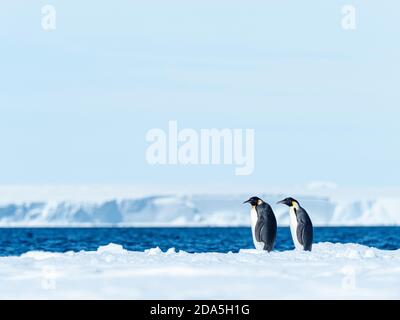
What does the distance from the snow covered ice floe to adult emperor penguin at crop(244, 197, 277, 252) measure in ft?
9.65

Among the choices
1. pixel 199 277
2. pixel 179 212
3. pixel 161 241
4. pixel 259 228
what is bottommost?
pixel 179 212

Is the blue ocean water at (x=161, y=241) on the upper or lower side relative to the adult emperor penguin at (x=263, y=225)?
lower

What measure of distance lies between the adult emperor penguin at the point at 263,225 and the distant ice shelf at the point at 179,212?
10498cm

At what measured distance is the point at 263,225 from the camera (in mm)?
18219

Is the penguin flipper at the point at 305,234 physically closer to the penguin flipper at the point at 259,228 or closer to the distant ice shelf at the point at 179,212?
the penguin flipper at the point at 259,228

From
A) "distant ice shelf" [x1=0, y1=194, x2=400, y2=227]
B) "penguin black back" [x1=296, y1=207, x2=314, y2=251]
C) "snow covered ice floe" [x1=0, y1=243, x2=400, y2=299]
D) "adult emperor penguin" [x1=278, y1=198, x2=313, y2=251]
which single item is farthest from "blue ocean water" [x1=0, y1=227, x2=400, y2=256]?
"distant ice shelf" [x1=0, y1=194, x2=400, y2=227]

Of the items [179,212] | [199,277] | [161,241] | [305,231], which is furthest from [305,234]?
[179,212]

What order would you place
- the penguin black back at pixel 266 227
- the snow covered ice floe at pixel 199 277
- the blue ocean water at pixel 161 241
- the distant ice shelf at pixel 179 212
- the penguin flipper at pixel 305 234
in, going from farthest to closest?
the distant ice shelf at pixel 179 212 → the blue ocean water at pixel 161 241 → the penguin flipper at pixel 305 234 → the penguin black back at pixel 266 227 → the snow covered ice floe at pixel 199 277

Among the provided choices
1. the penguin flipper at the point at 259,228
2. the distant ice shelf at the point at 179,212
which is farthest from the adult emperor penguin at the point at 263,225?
the distant ice shelf at the point at 179,212

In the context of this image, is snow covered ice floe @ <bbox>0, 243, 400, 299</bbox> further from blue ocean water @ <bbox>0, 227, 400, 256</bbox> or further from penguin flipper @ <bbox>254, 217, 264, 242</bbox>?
blue ocean water @ <bbox>0, 227, 400, 256</bbox>

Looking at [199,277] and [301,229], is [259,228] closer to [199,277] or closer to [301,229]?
[301,229]

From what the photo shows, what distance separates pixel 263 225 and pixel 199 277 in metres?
6.26

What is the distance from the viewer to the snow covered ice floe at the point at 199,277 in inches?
436

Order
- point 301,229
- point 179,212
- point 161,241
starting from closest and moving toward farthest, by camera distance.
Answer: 1. point 301,229
2. point 161,241
3. point 179,212
